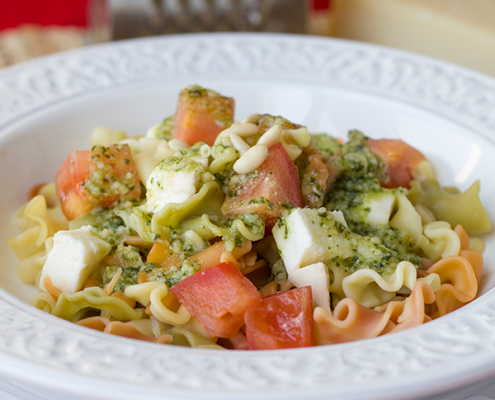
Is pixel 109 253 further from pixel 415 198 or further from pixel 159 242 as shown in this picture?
pixel 415 198

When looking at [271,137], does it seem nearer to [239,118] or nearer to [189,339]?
[189,339]

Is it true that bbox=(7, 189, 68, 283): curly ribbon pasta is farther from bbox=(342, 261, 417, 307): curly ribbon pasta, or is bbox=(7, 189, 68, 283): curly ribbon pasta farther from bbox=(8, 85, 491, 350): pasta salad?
bbox=(342, 261, 417, 307): curly ribbon pasta

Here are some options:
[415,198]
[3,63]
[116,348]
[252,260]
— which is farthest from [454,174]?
[3,63]

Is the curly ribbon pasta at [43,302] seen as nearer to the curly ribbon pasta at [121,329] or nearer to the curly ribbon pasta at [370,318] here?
the curly ribbon pasta at [121,329]

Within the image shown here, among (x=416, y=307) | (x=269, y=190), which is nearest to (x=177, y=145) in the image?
(x=269, y=190)

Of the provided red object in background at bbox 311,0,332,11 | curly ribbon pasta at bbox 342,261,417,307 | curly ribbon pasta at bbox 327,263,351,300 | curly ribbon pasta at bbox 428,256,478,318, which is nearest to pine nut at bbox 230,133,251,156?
curly ribbon pasta at bbox 327,263,351,300

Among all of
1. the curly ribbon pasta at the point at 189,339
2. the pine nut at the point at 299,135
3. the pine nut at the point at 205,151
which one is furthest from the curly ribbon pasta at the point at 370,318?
the pine nut at the point at 205,151
